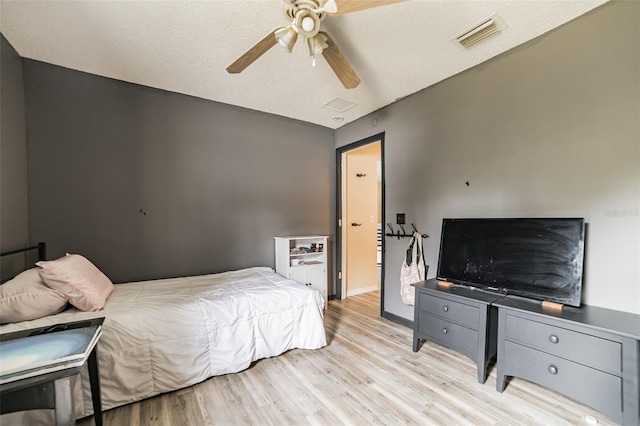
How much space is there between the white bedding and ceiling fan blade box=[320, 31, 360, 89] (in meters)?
1.91

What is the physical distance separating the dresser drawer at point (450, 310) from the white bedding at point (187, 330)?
0.98m

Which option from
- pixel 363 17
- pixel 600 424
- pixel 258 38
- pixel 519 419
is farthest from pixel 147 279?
pixel 600 424

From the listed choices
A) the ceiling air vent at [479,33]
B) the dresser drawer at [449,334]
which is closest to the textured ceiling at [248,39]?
the ceiling air vent at [479,33]

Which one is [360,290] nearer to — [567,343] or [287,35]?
[567,343]

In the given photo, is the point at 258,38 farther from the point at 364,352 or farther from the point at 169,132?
the point at 364,352

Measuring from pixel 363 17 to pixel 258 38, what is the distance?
836 mm

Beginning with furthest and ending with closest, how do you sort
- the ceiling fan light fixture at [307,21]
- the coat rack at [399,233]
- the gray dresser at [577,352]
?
the coat rack at [399,233], the ceiling fan light fixture at [307,21], the gray dresser at [577,352]

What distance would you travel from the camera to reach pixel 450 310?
2266mm

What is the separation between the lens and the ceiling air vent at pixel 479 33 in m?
1.96

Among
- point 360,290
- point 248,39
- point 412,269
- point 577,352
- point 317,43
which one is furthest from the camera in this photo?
point 360,290

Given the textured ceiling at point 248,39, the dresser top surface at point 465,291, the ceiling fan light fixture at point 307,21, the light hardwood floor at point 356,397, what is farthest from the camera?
the dresser top surface at point 465,291

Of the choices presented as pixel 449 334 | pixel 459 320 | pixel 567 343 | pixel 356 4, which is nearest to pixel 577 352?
pixel 567 343

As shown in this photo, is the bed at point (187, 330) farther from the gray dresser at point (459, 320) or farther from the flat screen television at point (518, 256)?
the flat screen television at point (518, 256)

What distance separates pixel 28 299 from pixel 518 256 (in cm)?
343
